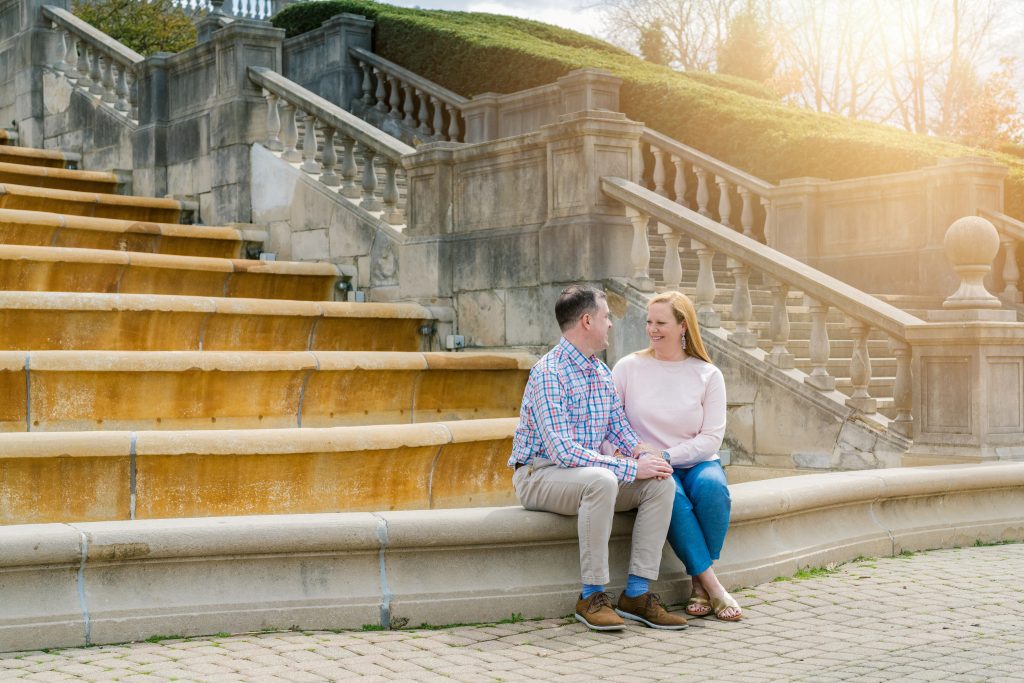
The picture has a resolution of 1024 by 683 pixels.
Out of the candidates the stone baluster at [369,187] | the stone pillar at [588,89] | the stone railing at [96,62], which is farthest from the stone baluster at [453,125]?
the stone baluster at [369,187]

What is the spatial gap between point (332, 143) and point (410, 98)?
314 inches

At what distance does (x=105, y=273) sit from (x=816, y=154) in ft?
29.8

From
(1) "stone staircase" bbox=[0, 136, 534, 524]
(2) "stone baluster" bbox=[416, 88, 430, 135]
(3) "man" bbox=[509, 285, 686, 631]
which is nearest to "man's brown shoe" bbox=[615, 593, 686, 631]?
(3) "man" bbox=[509, 285, 686, 631]

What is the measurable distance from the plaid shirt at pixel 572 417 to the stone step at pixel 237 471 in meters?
1.41

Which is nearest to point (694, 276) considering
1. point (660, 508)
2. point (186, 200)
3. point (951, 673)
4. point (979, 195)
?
point (979, 195)

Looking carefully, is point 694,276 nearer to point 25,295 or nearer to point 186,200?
point 186,200

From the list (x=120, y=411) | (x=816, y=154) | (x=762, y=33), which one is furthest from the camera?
(x=762, y=33)

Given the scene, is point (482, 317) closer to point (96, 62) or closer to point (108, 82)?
point (108, 82)

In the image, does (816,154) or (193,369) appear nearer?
(193,369)

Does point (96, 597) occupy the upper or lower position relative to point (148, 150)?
lower

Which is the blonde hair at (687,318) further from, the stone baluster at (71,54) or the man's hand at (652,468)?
the stone baluster at (71,54)

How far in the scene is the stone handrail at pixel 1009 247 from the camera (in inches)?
486

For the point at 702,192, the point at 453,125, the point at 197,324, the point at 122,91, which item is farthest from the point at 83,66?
the point at 197,324

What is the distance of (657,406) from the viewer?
5242 millimetres
